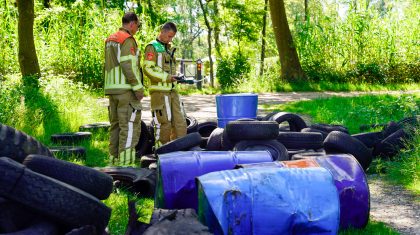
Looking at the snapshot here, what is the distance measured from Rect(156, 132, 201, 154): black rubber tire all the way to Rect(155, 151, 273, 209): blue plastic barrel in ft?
6.02

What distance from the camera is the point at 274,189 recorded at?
443cm

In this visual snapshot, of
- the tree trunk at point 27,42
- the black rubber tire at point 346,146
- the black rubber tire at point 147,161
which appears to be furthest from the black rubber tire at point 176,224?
the tree trunk at point 27,42

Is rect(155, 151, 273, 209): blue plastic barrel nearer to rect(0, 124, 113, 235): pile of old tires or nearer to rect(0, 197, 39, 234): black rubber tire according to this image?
rect(0, 124, 113, 235): pile of old tires

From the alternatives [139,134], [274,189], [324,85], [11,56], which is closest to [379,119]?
[139,134]

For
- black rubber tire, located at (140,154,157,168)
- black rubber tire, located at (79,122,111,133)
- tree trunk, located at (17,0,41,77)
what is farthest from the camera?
tree trunk, located at (17,0,41,77)

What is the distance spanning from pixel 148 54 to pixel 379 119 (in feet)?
15.8

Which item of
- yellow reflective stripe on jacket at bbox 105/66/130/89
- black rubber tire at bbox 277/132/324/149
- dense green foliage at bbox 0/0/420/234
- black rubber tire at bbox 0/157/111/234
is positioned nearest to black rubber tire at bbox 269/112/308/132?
black rubber tire at bbox 277/132/324/149

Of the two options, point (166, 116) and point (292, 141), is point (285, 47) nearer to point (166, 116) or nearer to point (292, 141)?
point (166, 116)

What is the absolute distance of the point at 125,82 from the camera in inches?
329

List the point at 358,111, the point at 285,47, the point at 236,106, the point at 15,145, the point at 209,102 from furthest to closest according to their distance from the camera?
the point at 285,47, the point at 209,102, the point at 358,111, the point at 236,106, the point at 15,145

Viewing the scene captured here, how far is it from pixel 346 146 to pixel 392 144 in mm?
1421

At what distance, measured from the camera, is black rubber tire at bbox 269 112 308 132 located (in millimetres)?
8992

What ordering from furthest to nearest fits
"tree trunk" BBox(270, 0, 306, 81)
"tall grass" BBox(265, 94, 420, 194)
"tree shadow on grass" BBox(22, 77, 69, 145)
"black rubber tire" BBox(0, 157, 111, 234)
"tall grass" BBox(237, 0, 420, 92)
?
1. "tree trunk" BBox(270, 0, 306, 81)
2. "tall grass" BBox(237, 0, 420, 92)
3. "tree shadow on grass" BBox(22, 77, 69, 145)
4. "tall grass" BBox(265, 94, 420, 194)
5. "black rubber tire" BBox(0, 157, 111, 234)

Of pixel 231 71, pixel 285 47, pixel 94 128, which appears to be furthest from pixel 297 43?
pixel 94 128
